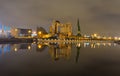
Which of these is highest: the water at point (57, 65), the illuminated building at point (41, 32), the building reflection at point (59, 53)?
the illuminated building at point (41, 32)

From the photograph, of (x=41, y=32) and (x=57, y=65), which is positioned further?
(x=41, y=32)

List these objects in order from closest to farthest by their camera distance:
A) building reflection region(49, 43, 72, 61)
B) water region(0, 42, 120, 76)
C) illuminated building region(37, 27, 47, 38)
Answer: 1. water region(0, 42, 120, 76)
2. building reflection region(49, 43, 72, 61)
3. illuminated building region(37, 27, 47, 38)

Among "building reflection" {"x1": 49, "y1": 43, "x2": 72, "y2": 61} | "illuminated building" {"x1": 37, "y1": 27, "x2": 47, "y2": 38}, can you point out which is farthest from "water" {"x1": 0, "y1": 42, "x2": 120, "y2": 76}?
"illuminated building" {"x1": 37, "y1": 27, "x2": 47, "y2": 38}

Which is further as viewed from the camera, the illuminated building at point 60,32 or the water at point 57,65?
the illuminated building at point 60,32

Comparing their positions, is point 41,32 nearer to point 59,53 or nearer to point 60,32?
point 60,32

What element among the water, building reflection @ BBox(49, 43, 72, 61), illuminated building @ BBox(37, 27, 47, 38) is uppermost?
illuminated building @ BBox(37, 27, 47, 38)

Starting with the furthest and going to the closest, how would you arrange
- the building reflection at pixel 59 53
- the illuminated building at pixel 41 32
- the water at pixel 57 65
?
the illuminated building at pixel 41 32 < the building reflection at pixel 59 53 < the water at pixel 57 65

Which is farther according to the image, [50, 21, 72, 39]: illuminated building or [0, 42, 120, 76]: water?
[50, 21, 72, 39]: illuminated building

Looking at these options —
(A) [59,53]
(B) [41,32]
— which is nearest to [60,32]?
(B) [41,32]

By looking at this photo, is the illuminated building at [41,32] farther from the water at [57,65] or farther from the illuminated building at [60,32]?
the water at [57,65]

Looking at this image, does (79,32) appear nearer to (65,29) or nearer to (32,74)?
(65,29)

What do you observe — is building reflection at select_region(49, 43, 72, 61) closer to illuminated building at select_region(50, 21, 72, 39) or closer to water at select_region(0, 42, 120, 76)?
water at select_region(0, 42, 120, 76)

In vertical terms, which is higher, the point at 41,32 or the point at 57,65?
the point at 41,32

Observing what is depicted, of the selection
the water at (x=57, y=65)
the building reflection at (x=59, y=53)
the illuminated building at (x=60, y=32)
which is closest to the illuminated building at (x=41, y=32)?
the illuminated building at (x=60, y=32)
